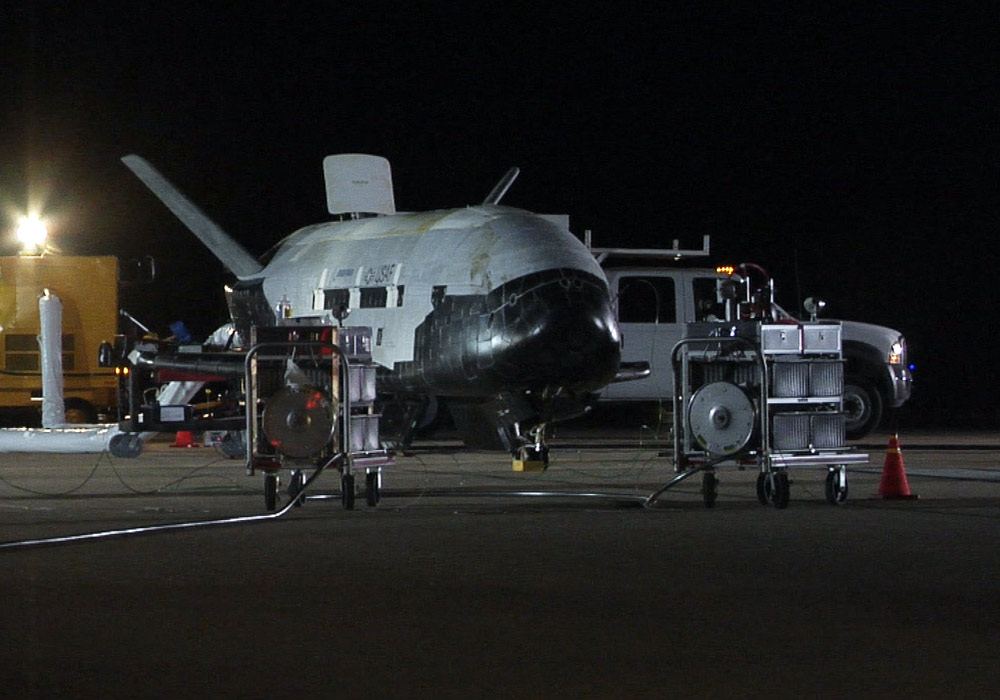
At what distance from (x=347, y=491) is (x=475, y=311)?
12.5ft

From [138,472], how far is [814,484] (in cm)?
770

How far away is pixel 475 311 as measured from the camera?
16688 mm

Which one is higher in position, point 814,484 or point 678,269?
point 678,269

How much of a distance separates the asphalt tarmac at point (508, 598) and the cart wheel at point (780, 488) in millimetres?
333

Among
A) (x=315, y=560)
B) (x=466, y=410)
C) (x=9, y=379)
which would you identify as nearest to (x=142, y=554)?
(x=315, y=560)

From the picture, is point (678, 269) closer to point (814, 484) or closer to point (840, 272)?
point (814, 484)

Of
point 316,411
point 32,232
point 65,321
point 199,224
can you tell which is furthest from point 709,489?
point 32,232

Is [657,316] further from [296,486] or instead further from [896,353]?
[296,486]

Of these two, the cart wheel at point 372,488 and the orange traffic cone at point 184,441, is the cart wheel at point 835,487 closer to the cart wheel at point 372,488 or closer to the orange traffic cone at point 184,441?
the cart wheel at point 372,488

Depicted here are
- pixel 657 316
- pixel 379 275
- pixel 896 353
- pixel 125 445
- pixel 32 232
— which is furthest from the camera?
pixel 32 232

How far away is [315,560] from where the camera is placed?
9805mm

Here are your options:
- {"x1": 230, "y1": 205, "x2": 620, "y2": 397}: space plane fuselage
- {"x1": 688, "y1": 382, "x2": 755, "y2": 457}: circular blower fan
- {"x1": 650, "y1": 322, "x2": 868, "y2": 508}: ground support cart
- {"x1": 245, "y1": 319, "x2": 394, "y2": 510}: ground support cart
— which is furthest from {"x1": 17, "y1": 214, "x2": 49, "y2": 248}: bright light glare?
{"x1": 688, "y1": 382, "x2": 755, "y2": 457}: circular blower fan

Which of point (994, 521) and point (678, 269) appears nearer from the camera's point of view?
point (994, 521)

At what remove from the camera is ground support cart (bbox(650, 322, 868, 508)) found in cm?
1309
